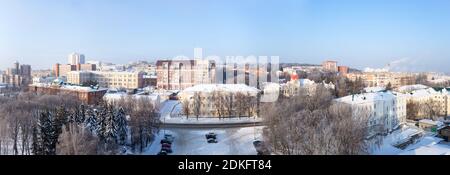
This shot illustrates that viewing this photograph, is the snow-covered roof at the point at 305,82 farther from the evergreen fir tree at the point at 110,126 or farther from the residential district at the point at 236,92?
the evergreen fir tree at the point at 110,126

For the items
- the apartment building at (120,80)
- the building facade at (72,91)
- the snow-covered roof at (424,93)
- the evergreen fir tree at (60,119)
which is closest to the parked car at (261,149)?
the evergreen fir tree at (60,119)

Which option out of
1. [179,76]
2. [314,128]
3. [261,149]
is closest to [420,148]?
[261,149]

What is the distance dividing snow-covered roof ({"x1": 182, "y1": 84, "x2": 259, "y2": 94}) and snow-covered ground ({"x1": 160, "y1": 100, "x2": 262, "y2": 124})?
405 millimetres

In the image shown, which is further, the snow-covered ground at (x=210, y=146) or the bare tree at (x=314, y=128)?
the bare tree at (x=314, y=128)

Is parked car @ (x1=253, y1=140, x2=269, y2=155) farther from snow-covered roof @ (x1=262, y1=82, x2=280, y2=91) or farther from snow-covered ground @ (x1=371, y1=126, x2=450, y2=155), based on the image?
snow-covered roof @ (x1=262, y1=82, x2=280, y2=91)

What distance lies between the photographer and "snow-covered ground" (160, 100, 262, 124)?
5.12 m

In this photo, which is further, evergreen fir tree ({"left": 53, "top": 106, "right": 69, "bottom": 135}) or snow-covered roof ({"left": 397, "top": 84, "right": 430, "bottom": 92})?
snow-covered roof ({"left": 397, "top": 84, "right": 430, "bottom": 92})

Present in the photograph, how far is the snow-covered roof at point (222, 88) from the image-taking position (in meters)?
6.00

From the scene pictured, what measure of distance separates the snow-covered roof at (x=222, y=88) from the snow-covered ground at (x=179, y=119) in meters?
0.41

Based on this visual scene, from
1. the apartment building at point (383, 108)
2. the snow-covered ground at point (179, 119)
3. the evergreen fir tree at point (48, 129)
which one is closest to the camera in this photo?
the evergreen fir tree at point (48, 129)

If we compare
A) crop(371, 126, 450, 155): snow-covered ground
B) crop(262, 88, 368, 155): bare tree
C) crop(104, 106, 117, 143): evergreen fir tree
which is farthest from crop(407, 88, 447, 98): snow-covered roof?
crop(104, 106, 117, 143): evergreen fir tree

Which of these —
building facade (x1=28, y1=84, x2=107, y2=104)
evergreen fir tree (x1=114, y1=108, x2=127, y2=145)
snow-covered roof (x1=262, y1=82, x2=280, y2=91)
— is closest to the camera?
evergreen fir tree (x1=114, y1=108, x2=127, y2=145)
